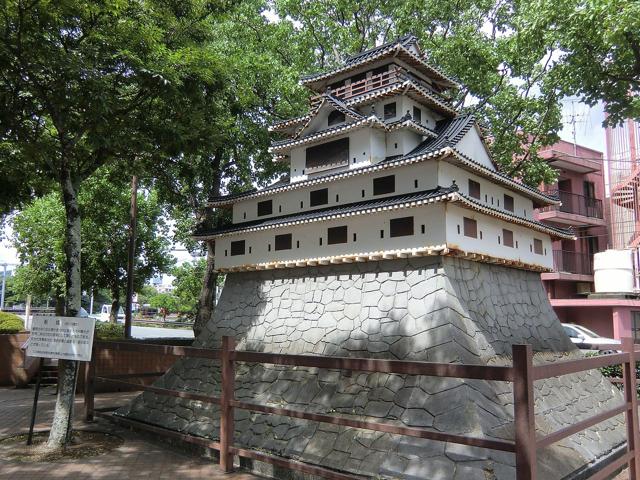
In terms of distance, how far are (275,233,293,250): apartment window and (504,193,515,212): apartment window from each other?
6849mm

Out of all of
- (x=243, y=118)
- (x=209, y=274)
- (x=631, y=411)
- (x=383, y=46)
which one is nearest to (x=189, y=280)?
(x=209, y=274)

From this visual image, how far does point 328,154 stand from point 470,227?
5.03 meters

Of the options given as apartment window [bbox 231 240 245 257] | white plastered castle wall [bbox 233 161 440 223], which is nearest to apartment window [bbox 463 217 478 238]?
white plastered castle wall [bbox 233 161 440 223]

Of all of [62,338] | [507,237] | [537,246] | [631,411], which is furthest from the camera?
[537,246]

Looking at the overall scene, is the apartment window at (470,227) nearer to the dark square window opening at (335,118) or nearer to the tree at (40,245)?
the dark square window opening at (335,118)

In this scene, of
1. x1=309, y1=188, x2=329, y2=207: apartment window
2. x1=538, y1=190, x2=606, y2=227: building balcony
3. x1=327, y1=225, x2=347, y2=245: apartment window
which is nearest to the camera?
x1=327, y1=225, x2=347, y2=245: apartment window

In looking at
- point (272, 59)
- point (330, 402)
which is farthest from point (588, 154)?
point (330, 402)

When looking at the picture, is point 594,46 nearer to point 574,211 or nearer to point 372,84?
point 372,84

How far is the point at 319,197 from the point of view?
15.1 metres

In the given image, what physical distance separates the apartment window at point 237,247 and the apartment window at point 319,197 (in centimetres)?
294

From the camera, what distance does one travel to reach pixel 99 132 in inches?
393

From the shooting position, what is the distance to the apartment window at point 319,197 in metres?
14.9

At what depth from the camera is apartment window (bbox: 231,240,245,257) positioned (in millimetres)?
16438

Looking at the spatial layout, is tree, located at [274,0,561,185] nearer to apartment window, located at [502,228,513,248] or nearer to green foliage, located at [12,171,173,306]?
apartment window, located at [502,228,513,248]
